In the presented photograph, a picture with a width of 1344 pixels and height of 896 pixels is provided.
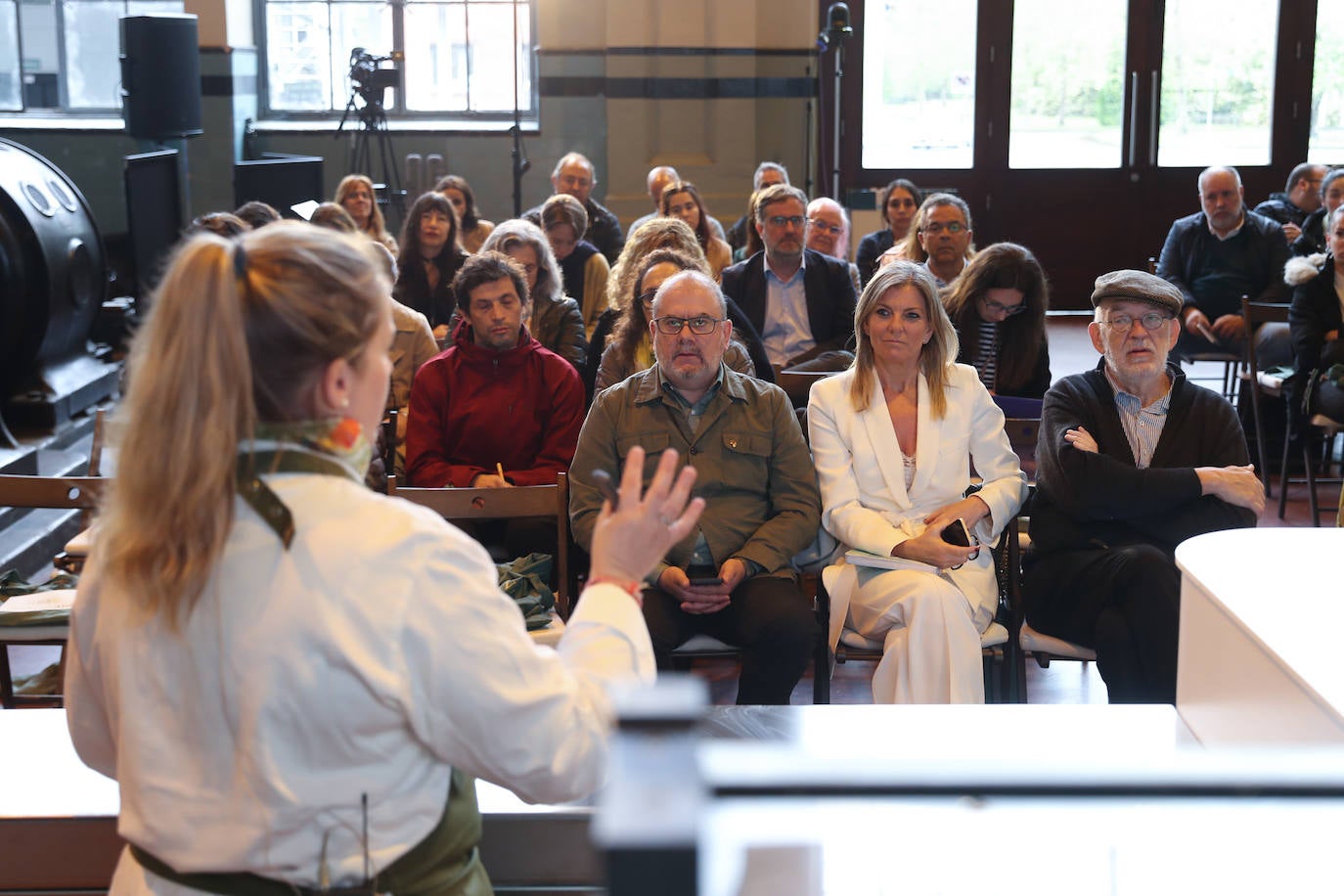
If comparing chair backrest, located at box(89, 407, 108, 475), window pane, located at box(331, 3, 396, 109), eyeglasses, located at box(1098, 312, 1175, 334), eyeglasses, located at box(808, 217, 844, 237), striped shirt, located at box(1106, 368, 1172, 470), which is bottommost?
chair backrest, located at box(89, 407, 108, 475)

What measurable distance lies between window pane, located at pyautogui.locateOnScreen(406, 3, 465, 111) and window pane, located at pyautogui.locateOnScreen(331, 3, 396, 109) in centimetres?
17

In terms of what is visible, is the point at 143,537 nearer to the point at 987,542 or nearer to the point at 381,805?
the point at 381,805

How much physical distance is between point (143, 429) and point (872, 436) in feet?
8.11

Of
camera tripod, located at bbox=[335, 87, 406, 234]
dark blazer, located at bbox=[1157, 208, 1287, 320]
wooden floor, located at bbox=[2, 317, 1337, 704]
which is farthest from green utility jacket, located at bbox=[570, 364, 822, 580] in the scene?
camera tripod, located at bbox=[335, 87, 406, 234]

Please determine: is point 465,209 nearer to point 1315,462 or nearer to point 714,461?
point 714,461

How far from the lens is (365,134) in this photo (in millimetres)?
10039

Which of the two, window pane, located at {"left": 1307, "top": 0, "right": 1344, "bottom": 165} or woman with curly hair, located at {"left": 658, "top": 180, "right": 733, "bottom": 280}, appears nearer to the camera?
woman with curly hair, located at {"left": 658, "top": 180, "right": 733, "bottom": 280}

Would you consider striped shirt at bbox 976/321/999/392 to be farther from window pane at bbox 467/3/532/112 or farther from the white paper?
window pane at bbox 467/3/532/112

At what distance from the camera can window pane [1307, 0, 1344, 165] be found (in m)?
10.7

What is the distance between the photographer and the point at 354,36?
36.0 ft

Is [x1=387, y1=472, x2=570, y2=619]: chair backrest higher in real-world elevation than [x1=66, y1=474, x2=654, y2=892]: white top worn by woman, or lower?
lower

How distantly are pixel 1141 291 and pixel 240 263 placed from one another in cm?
267

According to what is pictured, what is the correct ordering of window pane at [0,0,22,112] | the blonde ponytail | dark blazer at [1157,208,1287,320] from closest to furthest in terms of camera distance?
the blonde ponytail < dark blazer at [1157,208,1287,320] < window pane at [0,0,22,112]

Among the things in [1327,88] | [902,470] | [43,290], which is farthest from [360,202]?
[1327,88]
